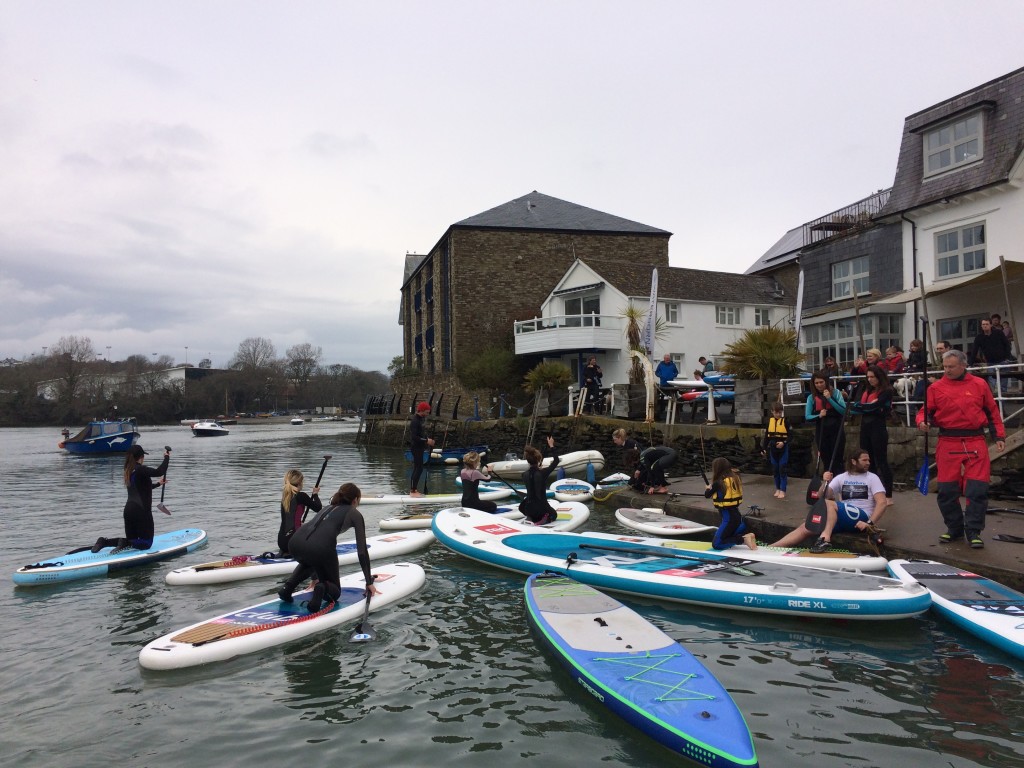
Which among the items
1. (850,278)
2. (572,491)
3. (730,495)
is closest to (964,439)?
(730,495)

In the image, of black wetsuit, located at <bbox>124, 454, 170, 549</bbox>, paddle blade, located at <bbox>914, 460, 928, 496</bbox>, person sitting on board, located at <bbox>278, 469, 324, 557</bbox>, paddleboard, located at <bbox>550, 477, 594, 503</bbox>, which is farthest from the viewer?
paddleboard, located at <bbox>550, 477, 594, 503</bbox>

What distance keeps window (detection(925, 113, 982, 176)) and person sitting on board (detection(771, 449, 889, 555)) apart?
12416mm

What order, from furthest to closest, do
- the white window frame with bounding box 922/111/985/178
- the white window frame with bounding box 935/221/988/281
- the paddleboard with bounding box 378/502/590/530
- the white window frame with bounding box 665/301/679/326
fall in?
1. the white window frame with bounding box 665/301/679/326
2. the white window frame with bounding box 922/111/985/178
3. the white window frame with bounding box 935/221/988/281
4. the paddleboard with bounding box 378/502/590/530

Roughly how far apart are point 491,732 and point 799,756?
196 cm

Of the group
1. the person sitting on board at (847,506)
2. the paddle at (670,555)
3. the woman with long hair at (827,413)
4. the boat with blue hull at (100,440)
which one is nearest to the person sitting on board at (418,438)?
the paddle at (670,555)

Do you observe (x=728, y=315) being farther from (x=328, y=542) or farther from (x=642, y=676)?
(x=642, y=676)

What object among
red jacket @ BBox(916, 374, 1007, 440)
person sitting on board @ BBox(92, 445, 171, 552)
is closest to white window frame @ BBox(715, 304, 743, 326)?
red jacket @ BBox(916, 374, 1007, 440)

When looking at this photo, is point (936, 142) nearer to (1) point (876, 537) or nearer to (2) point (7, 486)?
(1) point (876, 537)

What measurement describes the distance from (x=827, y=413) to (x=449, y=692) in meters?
7.46

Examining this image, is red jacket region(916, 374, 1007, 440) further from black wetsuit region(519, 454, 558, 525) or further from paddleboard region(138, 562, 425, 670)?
paddleboard region(138, 562, 425, 670)

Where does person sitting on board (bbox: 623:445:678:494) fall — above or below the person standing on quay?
below

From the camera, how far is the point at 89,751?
4.52 meters

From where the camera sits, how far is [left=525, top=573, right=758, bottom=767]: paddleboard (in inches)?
156

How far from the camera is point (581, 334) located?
98.2 ft
